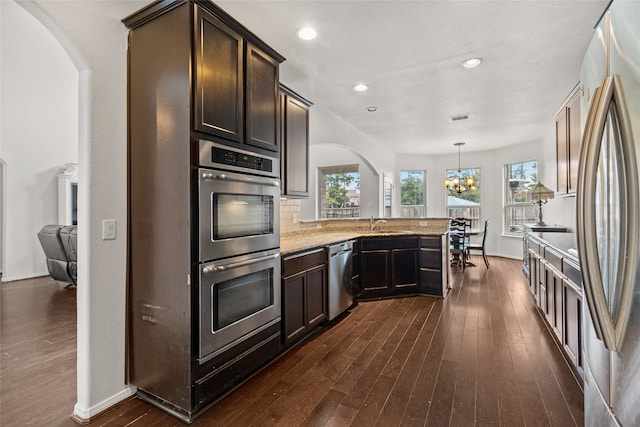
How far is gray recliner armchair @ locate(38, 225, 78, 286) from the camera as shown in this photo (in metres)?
4.58

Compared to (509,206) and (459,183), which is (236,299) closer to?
(459,183)

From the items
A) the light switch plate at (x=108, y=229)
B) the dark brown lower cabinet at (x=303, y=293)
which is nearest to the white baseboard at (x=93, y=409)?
the light switch plate at (x=108, y=229)

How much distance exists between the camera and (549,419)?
1786 mm

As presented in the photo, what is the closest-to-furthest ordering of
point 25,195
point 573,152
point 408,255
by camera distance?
point 573,152, point 408,255, point 25,195

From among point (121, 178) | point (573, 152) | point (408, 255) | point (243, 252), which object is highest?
point (573, 152)

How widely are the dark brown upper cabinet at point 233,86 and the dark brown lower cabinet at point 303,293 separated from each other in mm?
1051

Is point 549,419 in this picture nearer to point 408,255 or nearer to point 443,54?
point 408,255

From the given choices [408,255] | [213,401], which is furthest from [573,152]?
[213,401]

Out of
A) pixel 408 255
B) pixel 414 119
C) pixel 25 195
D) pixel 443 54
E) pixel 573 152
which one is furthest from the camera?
pixel 25 195

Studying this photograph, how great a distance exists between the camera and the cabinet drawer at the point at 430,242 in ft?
13.9

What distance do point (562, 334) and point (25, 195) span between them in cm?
843

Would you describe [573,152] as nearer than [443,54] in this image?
No

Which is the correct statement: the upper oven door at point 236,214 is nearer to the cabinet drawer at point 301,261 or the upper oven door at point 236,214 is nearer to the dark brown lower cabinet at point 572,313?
the cabinet drawer at point 301,261

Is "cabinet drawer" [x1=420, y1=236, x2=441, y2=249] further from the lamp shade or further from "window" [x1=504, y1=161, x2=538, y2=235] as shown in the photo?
"window" [x1=504, y1=161, x2=538, y2=235]
